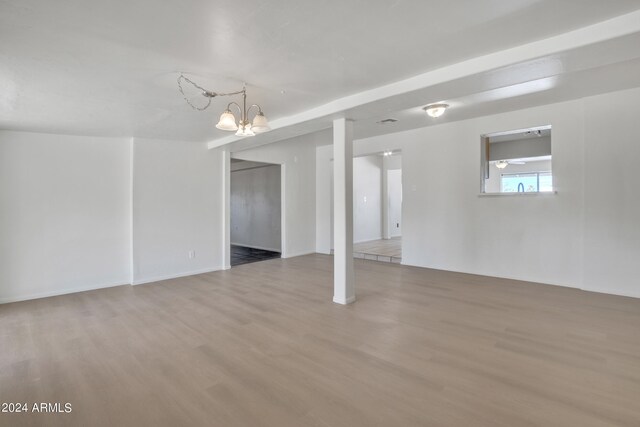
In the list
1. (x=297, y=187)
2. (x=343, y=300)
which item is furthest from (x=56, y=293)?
(x=297, y=187)

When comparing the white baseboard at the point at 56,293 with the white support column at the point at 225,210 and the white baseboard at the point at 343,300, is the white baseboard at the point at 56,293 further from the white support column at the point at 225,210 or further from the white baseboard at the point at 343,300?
the white baseboard at the point at 343,300

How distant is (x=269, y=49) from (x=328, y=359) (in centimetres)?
246

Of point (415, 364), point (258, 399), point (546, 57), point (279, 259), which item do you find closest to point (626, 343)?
point (415, 364)

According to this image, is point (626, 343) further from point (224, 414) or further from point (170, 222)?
point (170, 222)

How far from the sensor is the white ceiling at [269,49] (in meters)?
1.81

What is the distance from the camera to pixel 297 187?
741cm

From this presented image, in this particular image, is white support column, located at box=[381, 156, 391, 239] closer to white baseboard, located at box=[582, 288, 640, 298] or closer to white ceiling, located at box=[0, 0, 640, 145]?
white baseboard, located at box=[582, 288, 640, 298]

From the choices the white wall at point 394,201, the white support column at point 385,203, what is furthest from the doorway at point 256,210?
the white wall at point 394,201

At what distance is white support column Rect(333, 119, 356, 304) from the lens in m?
3.84

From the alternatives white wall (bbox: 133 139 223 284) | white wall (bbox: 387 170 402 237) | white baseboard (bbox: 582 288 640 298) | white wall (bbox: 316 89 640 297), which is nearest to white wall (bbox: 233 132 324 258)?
white wall (bbox: 133 139 223 284)

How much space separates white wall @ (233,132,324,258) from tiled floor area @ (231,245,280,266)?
0.64 metres

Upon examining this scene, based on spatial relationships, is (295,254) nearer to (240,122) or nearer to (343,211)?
(343,211)

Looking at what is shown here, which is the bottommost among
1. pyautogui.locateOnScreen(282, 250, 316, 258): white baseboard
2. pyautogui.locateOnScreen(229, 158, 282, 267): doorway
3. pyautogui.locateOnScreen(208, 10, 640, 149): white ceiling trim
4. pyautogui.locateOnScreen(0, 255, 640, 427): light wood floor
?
pyautogui.locateOnScreen(0, 255, 640, 427): light wood floor

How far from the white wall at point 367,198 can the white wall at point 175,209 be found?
3.93 metres
